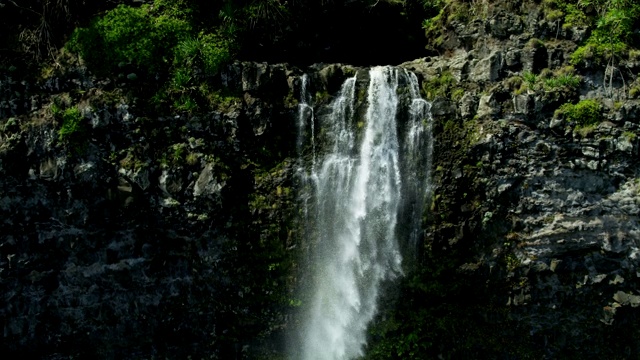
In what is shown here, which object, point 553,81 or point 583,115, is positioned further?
point 553,81

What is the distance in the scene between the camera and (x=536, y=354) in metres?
8.54

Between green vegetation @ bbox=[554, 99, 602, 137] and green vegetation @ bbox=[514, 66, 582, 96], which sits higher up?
green vegetation @ bbox=[514, 66, 582, 96]

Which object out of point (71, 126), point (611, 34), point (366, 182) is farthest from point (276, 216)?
point (611, 34)

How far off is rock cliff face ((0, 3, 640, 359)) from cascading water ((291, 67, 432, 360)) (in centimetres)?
29

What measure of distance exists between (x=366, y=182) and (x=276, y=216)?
5.24 feet

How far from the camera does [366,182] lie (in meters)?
8.46

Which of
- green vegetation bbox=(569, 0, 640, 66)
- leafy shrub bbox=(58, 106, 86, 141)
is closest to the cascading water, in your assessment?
green vegetation bbox=(569, 0, 640, 66)

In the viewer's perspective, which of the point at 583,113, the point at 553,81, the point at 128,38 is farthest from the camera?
the point at 128,38

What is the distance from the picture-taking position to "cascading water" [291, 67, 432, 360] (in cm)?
847

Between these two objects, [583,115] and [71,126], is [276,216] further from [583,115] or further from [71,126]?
[583,115]

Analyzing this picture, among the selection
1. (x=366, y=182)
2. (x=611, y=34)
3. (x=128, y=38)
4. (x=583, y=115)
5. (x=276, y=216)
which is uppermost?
(x=611, y=34)

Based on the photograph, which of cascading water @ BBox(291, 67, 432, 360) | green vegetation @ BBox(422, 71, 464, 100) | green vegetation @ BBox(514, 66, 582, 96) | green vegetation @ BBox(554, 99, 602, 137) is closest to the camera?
green vegetation @ BBox(554, 99, 602, 137)

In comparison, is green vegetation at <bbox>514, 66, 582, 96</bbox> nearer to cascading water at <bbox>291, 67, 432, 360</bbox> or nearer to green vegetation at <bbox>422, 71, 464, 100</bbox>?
green vegetation at <bbox>422, 71, 464, 100</bbox>

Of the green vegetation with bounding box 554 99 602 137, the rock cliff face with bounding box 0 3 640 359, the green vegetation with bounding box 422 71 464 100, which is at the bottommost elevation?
A: the rock cliff face with bounding box 0 3 640 359
